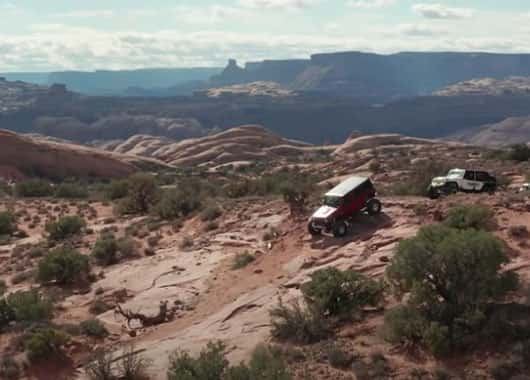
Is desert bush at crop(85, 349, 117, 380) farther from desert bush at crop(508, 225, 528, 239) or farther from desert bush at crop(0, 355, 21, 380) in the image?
desert bush at crop(508, 225, 528, 239)

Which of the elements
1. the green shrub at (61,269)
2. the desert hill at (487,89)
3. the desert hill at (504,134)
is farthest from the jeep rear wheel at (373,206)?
the desert hill at (487,89)

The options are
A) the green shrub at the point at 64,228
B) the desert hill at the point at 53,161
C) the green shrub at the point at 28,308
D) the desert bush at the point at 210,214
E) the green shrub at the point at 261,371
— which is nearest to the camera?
the green shrub at the point at 261,371

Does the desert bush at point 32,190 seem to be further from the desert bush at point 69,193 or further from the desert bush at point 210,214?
the desert bush at point 210,214

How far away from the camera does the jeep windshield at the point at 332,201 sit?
1853 cm

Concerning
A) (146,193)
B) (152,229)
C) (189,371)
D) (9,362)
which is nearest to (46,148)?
(146,193)

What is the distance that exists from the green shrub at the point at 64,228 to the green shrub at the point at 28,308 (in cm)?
969

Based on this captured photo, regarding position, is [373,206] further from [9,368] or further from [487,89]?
[487,89]

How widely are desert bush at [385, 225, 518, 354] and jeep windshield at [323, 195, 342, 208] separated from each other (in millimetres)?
6359

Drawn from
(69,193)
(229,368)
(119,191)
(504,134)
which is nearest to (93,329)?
(229,368)

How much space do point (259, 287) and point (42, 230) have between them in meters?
16.2

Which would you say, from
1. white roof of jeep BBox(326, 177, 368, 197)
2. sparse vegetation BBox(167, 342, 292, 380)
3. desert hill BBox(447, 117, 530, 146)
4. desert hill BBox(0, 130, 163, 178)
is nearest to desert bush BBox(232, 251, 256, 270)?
white roof of jeep BBox(326, 177, 368, 197)

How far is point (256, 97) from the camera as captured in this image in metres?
177

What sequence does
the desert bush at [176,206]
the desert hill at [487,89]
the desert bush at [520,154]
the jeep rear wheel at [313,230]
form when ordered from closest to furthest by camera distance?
1. the jeep rear wheel at [313,230]
2. the desert bush at [176,206]
3. the desert bush at [520,154]
4. the desert hill at [487,89]

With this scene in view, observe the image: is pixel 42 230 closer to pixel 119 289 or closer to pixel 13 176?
pixel 119 289
